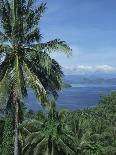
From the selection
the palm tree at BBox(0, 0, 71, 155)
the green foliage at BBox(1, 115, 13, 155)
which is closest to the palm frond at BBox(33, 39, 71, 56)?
the palm tree at BBox(0, 0, 71, 155)

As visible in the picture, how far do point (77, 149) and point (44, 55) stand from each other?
55.1ft

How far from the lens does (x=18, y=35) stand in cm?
1761

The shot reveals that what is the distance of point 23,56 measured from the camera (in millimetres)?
17859

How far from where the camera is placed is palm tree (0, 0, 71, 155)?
57.4 ft

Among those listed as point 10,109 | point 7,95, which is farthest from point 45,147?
point 7,95

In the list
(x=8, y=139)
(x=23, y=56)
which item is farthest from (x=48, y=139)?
(x=23, y=56)

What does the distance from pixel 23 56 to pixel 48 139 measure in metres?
14.1

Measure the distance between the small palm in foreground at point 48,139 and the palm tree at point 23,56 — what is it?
12294 mm

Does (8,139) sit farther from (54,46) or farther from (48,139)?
(54,46)

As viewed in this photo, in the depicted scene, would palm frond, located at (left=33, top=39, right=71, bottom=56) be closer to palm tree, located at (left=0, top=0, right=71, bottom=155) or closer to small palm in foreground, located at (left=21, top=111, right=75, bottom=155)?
palm tree, located at (left=0, top=0, right=71, bottom=155)

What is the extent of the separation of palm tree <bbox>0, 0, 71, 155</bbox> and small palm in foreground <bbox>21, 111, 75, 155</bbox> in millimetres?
12294

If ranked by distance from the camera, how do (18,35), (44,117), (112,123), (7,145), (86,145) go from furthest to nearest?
(112,123)
(86,145)
(44,117)
(7,145)
(18,35)

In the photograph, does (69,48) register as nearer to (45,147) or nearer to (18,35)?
(18,35)

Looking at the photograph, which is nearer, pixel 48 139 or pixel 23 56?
pixel 23 56
